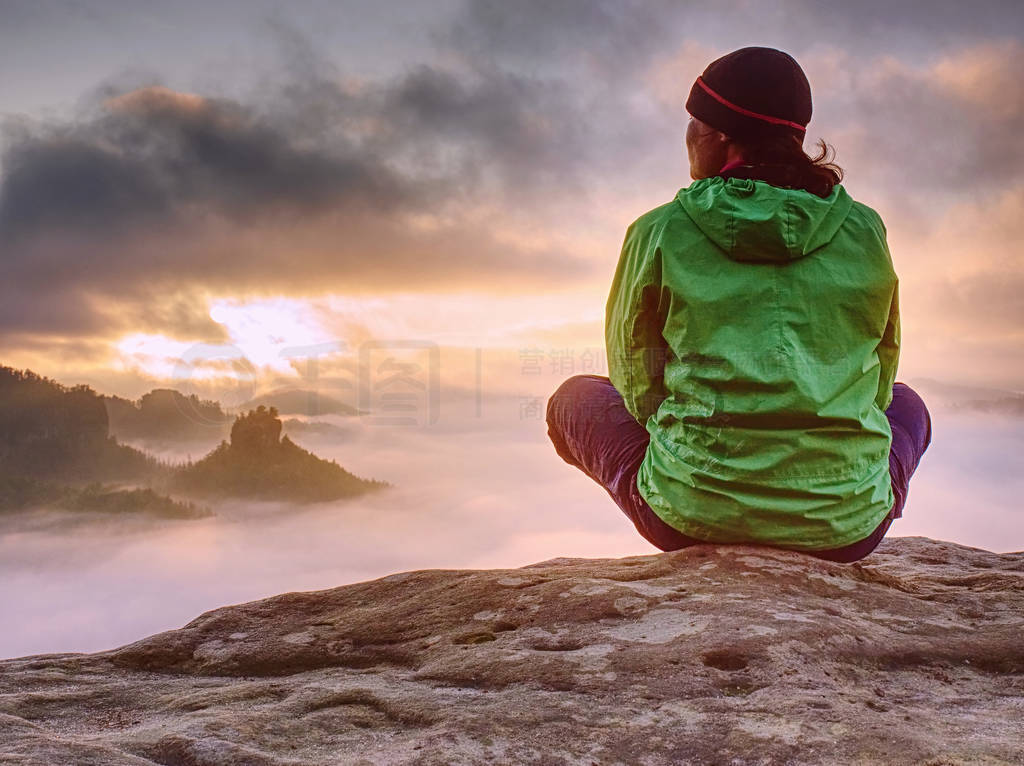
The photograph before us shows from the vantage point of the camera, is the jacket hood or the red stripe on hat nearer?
the jacket hood

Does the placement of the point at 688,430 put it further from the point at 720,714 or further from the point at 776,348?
the point at 720,714

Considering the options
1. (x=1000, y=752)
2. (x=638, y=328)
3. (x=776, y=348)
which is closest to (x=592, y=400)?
(x=638, y=328)

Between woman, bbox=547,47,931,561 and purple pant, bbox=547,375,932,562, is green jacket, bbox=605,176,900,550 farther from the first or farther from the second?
purple pant, bbox=547,375,932,562

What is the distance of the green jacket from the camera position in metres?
3.51

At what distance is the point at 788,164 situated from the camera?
3750 mm

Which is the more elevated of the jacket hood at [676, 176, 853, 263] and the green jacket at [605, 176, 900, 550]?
the jacket hood at [676, 176, 853, 263]

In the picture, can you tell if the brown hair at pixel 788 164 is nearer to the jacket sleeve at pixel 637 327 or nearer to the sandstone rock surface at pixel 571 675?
the jacket sleeve at pixel 637 327

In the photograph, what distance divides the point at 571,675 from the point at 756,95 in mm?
2652

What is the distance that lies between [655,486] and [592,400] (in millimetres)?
737

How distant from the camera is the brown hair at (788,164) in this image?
3693 mm

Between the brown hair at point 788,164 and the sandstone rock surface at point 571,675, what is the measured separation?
170 centimetres

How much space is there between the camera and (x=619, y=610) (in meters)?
3.46

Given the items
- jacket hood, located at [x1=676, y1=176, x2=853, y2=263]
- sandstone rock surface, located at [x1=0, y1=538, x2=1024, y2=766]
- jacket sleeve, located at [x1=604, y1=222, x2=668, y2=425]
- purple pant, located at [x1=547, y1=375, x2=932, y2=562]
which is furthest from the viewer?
purple pant, located at [x1=547, y1=375, x2=932, y2=562]

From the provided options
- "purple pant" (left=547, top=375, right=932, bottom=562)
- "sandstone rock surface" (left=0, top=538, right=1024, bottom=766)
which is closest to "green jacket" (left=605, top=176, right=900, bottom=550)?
"purple pant" (left=547, top=375, right=932, bottom=562)
